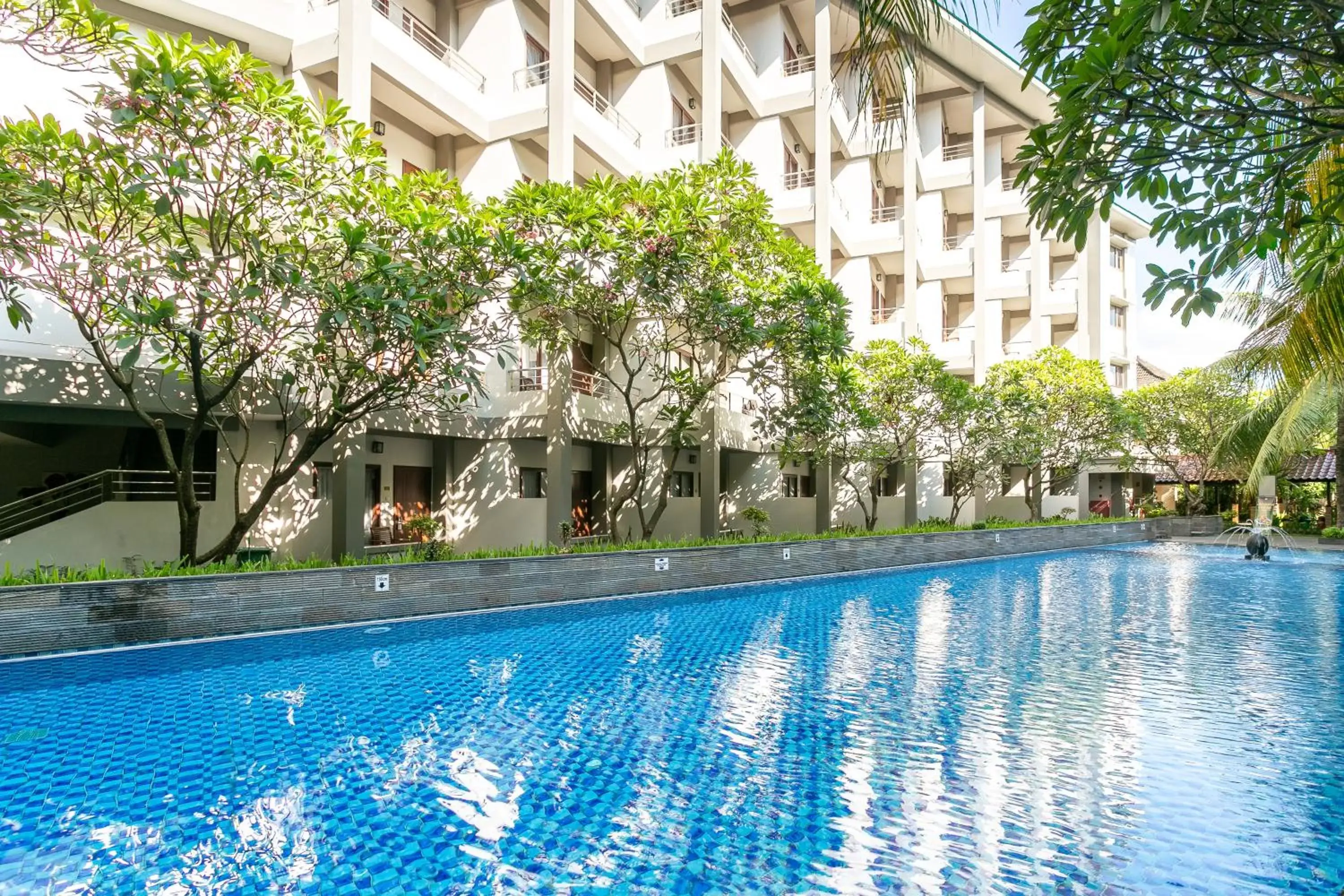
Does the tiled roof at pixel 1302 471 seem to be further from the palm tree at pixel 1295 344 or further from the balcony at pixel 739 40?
the balcony at pixel 739 40

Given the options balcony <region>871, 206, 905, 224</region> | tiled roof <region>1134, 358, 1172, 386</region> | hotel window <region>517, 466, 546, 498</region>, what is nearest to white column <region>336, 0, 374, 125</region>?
hotel window <region>517, 466, 546, 498</region>

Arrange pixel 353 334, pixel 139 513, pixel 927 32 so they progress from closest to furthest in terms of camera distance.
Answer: pixel 927 32, pixel 353 334, pixel 139 513

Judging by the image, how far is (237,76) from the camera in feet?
27.8

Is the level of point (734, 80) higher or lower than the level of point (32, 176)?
higher

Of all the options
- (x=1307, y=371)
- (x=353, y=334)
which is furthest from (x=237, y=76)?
(x=1307, y=371)

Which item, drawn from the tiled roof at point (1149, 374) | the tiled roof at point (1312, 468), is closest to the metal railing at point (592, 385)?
the tiled roof at point (1312, 468)

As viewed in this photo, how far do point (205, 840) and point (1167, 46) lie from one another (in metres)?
6.27

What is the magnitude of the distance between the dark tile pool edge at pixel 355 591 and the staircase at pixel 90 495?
158 inches

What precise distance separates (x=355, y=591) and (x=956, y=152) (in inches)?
1164

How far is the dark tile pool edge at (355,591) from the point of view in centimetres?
812

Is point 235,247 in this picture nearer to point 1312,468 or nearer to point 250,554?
point 250,554

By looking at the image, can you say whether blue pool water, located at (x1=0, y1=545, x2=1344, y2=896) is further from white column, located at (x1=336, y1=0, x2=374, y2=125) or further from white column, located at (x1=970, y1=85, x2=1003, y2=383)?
white column, located at (x1=970, y1=85, x2=1003, y2=383)

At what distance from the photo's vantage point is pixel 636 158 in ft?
62.7

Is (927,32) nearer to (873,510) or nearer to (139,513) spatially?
(139,513)
